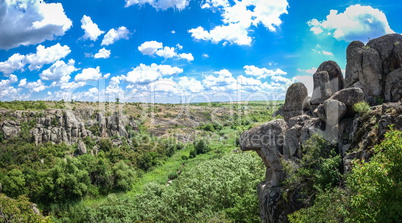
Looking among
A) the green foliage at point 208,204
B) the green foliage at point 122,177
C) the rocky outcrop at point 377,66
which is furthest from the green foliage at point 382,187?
the green foliage at point 122,177

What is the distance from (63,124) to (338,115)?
261ft

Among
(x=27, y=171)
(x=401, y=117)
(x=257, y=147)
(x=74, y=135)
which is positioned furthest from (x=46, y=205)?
(x=401, y=117)

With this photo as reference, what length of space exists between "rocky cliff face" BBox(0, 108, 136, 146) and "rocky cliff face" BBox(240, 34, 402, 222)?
228 ft

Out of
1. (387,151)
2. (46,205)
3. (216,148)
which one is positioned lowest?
(46,205)

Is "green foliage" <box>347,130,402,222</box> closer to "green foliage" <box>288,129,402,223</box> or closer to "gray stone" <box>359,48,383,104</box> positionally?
"green foliage" <box>288,129,402,223</box>

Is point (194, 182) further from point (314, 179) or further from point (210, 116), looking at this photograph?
point (210, 116)

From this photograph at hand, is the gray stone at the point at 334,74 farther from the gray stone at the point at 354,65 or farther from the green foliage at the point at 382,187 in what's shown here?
the green foliage at the point at 382,187

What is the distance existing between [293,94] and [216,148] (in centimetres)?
6159

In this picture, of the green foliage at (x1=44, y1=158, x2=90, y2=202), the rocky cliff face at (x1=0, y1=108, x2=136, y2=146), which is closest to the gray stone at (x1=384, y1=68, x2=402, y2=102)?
the green foliage at (x1=44, y1=158, x2=90, y2=202)

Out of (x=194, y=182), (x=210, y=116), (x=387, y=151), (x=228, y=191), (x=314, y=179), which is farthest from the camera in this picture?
(x=210, y=116)

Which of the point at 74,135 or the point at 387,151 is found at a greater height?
the point at 387,151

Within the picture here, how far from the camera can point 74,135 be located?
7944 centimetres

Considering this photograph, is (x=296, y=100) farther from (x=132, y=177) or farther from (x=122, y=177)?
(x=132, y=177)

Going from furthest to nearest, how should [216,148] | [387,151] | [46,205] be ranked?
[216,148] → [46,205] → [387,151]
